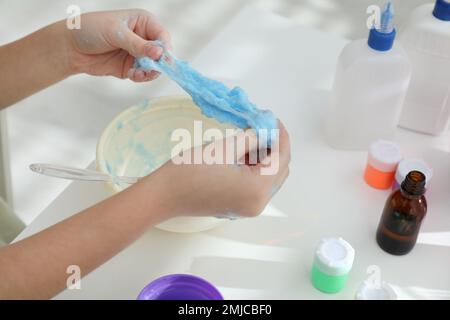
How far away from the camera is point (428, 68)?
89cm

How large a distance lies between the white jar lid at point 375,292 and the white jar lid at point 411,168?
167 mm

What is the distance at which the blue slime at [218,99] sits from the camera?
750 mm

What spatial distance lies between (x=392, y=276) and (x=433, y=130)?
0.28 m

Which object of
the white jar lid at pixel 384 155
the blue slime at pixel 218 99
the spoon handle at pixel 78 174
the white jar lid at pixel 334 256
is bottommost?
the white jar lid at pixel 334 256

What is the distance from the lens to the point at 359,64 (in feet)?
2.78

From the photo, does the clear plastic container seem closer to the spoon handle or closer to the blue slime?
the blue slime

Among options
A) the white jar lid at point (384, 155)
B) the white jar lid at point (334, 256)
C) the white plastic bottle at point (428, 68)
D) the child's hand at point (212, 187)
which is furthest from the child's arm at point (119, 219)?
the white plastic bottle at point (428, 68)

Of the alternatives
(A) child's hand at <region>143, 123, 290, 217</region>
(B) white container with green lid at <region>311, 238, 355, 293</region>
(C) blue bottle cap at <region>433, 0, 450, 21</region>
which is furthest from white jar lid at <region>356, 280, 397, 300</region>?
Answer: (C) blue bottle cap at <region>433, 0, 450, 21</region>

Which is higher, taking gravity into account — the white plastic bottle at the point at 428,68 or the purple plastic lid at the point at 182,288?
the white plastic bottle at the point at 428,68

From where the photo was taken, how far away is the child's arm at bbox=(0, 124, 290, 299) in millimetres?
694

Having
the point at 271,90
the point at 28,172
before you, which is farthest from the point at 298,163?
the point at 28,172

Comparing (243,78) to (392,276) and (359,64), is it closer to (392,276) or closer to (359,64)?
(359,64)

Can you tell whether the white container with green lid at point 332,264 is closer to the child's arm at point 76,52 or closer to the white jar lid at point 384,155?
the white jar lid at point 384,155

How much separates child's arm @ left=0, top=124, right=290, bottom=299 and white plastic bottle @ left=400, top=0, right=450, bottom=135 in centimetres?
32
